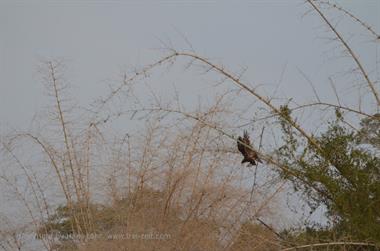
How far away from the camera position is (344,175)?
91.4 inches

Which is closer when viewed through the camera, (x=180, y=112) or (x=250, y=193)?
(x=180, y=112)

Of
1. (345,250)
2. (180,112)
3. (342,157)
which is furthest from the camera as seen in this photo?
(180,112)

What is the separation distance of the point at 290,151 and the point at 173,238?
737 millimetres

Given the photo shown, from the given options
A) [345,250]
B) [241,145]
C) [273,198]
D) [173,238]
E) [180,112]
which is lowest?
[345,250]

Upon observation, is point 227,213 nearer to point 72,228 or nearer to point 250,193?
point 250,193

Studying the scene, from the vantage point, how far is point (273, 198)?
2.86 metres

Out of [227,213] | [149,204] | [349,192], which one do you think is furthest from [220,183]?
[349,192]

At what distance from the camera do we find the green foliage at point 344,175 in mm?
2146

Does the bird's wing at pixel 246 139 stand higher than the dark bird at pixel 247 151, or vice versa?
the bird's wing at pixel 246 139

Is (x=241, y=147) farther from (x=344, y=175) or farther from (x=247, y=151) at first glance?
(x=344, y=175)

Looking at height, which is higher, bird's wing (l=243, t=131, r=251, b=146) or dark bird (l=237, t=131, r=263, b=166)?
bird's wing (l=243, t=131, r=251, b=146)

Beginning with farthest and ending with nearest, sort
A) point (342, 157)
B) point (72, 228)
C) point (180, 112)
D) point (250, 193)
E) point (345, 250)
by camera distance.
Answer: point (72, 228), point (250, 193), point (180, 112), point (342, 157), point (345, 250)

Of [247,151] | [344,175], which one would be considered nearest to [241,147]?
[247,151]

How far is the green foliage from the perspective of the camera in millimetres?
2146
